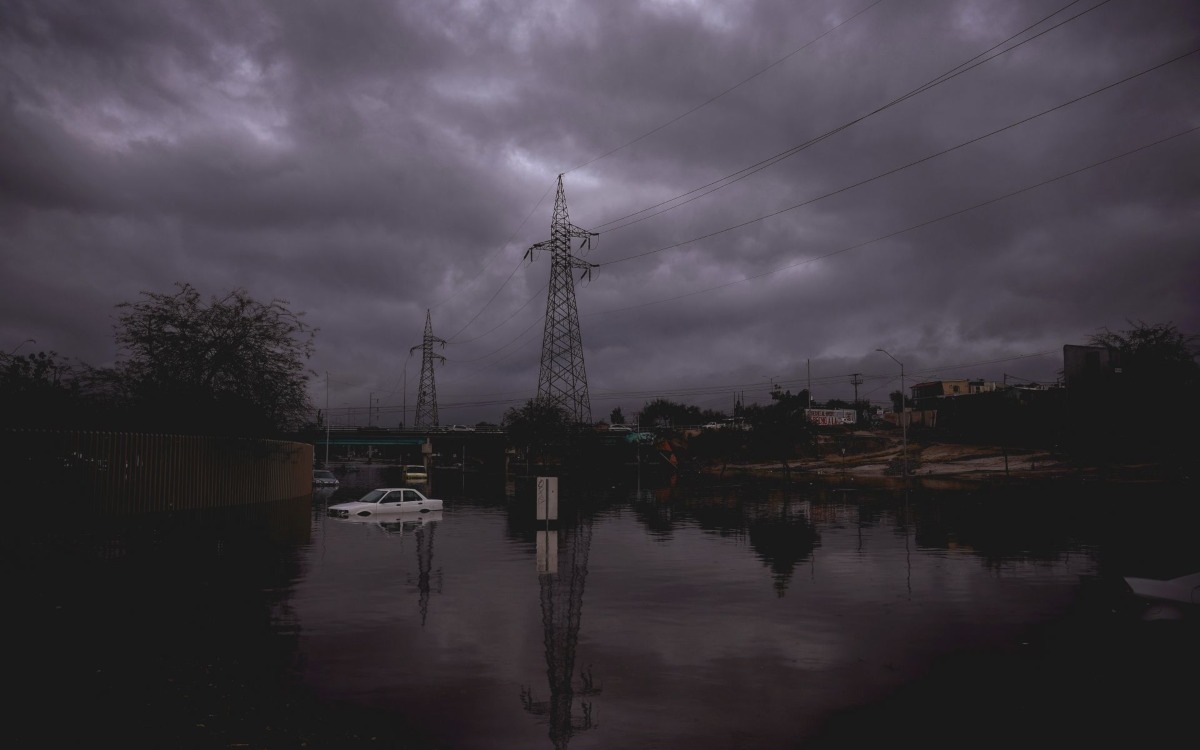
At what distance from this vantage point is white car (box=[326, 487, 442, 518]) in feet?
102

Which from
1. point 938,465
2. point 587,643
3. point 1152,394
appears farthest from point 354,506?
point 938,465

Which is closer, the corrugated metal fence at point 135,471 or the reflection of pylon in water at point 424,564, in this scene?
the reflection of pylon in water at point 424,564

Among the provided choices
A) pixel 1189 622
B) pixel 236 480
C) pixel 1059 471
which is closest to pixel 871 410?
pixel 1059 471

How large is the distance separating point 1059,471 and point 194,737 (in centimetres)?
6847

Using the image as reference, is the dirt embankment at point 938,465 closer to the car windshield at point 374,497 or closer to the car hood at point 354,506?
the car windshield at point 374,497

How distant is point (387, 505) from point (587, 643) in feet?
75.5

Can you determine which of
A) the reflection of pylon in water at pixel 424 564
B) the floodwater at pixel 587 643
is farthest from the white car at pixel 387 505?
the floodwater at pixel 587 643

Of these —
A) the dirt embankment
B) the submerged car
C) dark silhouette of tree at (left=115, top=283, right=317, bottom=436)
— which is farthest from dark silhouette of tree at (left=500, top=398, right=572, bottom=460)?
dark silhouette of tree at (left=115, top=283, right=317, bottom=436)

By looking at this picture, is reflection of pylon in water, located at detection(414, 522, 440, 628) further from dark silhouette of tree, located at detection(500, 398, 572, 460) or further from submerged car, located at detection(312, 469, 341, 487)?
dark silhouette of tree, located at detection(500, 398, 572, 460)

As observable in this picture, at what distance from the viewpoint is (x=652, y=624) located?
12.1 m

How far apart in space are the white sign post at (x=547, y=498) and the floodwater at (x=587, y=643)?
4.61 ft

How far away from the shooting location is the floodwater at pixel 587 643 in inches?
294

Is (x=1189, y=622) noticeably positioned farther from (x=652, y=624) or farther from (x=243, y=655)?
(x=243, y=655)

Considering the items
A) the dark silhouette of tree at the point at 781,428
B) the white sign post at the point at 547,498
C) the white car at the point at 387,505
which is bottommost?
the white car at the point at 387,505
